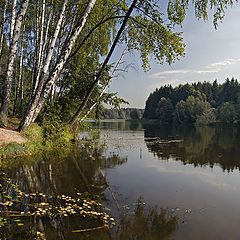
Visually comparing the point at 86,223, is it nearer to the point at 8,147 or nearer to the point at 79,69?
the point at 8,147

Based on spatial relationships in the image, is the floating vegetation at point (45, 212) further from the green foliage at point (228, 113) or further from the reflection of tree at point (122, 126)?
the green foliage at point (228, 113)

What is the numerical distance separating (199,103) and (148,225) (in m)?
74.9

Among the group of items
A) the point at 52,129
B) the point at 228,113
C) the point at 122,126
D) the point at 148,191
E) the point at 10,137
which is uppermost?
the point at 228,113

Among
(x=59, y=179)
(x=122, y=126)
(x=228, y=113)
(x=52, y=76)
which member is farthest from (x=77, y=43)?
(x=228, y=113)

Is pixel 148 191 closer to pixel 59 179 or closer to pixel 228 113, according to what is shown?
pixel 59 179

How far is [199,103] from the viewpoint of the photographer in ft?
235

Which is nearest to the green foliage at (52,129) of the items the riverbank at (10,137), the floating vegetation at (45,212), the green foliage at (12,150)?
the riverbank at (10,137)

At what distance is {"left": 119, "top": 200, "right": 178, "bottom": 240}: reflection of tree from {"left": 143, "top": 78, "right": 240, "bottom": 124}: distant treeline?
67052 millimetres

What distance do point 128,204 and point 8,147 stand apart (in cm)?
602

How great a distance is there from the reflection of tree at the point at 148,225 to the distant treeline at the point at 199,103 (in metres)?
67.1

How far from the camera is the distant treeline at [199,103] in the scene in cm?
6712

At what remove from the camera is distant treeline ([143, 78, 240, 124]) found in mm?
67125

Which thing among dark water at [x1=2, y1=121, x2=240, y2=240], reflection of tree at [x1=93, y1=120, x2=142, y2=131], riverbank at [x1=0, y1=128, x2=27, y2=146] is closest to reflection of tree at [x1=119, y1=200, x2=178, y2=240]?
dark water at [x1=2, y1=121, x2=240, y2=240]

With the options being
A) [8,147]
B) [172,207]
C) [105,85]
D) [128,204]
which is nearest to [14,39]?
[8,147]
